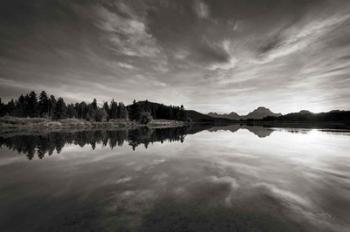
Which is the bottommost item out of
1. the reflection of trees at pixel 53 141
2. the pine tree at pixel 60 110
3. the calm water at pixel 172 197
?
the calm water at pixel 172 197

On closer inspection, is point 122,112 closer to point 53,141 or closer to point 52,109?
point 52,109

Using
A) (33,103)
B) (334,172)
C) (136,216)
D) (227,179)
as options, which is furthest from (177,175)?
(33,103)

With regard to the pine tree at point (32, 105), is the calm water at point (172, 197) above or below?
below

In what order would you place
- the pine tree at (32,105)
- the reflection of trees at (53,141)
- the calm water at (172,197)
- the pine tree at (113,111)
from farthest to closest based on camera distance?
the pine tree at (113,111)
the pine tree at (32,105)
the reflection of trees at (53,141)
the calm water at (172,197)

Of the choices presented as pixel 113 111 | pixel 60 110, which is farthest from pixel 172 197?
pixel 113 111

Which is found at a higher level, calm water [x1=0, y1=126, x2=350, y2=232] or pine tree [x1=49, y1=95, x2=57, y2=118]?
pine tree [x1=49, y1=95, x2=57, y2=118]

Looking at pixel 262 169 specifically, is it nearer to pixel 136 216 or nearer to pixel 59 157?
pixel 136 216

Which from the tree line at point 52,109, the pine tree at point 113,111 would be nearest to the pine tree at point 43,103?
the tree line at point 52,109

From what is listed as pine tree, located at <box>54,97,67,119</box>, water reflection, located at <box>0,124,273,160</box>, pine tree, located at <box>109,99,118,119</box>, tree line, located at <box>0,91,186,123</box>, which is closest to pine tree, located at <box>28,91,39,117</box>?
tree line, located at <box>0,91,186,123</box>

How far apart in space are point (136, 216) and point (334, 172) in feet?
48.8

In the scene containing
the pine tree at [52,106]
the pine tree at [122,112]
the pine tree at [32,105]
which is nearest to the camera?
the pine tree at [32,105]

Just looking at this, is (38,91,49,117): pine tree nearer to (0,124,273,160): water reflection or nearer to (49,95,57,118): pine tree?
(49,95,57,118): pine tree

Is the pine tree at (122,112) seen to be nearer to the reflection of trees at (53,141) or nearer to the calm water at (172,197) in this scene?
the reflection of trees at (53,141)

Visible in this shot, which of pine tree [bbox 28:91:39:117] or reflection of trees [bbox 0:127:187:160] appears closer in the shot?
reflection of trees [bbox 0:127:187:160]
